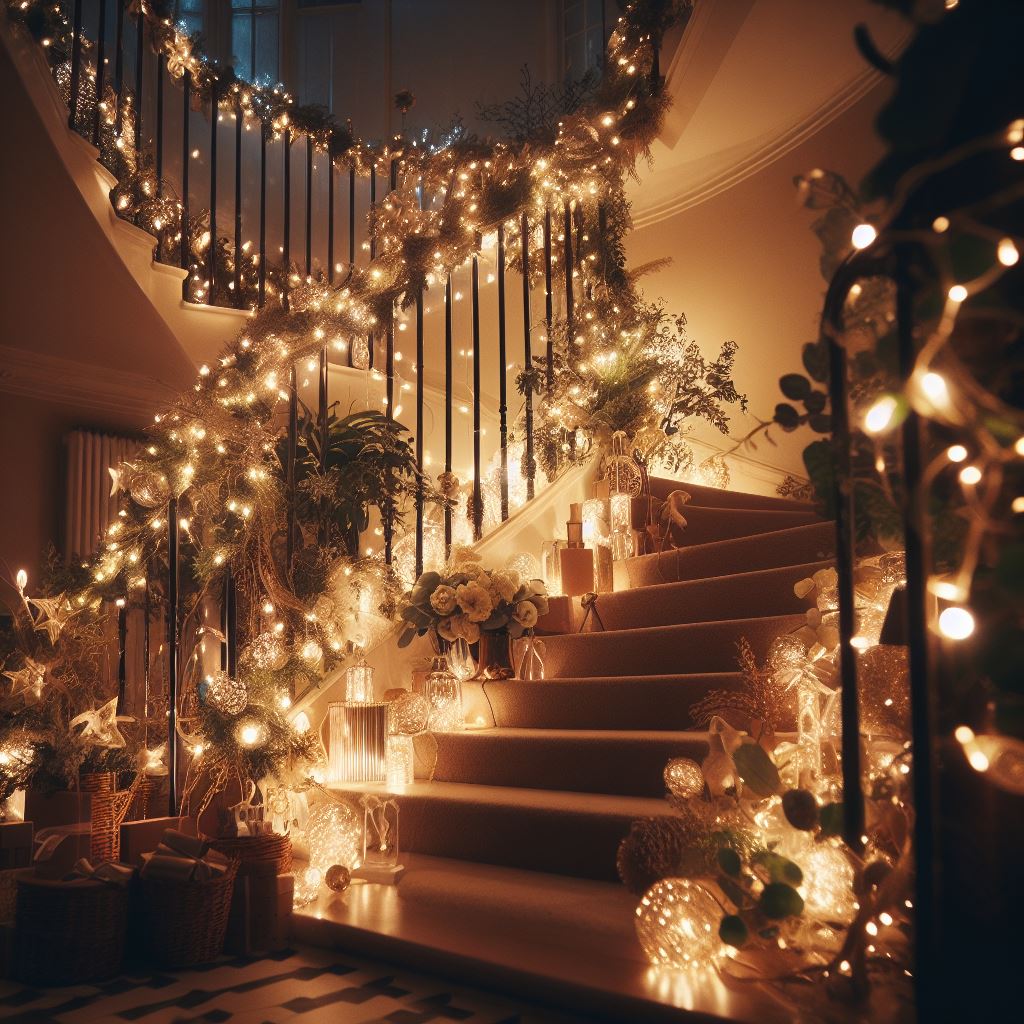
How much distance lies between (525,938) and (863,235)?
5.50 feet

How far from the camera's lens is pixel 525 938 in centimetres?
218

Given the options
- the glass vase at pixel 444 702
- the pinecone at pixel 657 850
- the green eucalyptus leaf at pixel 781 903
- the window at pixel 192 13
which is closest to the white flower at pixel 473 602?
the glass vase at pixel 444 702

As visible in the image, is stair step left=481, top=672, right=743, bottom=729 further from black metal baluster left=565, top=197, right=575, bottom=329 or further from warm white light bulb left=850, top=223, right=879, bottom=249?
black metal baluster left=565, top=197, right=575, bottom=329

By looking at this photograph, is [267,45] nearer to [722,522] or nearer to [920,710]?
[722,522]

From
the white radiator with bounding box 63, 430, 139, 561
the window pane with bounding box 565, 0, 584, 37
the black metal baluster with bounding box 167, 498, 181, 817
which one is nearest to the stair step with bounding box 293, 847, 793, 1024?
the black metal baluster with bounding box 167, 498, 181, 817

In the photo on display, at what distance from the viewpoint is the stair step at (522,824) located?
2.45 m

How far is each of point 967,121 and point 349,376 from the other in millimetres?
5390

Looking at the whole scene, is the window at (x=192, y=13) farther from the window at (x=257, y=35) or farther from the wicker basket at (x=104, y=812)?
the wicker basket at (x=104, y=812)

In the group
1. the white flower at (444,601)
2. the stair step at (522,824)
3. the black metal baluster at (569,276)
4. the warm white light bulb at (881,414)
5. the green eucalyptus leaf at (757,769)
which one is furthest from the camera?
the black metal baluster at (569,276)

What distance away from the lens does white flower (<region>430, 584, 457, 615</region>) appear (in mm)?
3354

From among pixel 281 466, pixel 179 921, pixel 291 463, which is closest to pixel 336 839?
pixel 179 921

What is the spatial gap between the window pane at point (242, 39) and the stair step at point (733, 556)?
21.7 feet

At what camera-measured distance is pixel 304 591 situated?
3.71m

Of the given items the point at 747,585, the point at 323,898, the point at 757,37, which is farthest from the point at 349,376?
the point at 323,898
